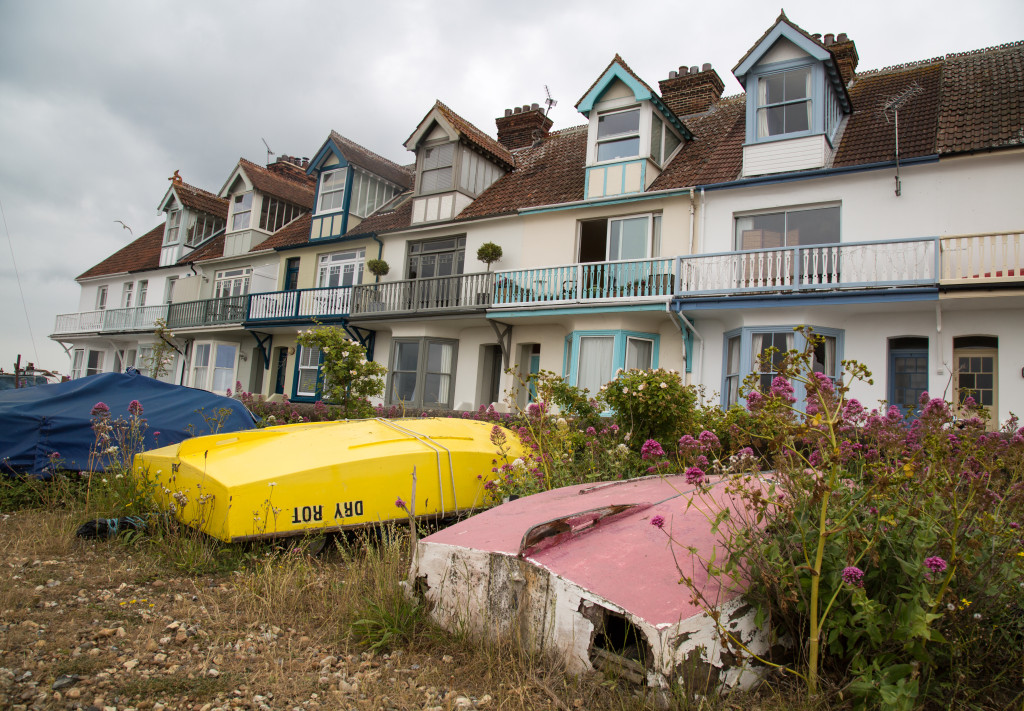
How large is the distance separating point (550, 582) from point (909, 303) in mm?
11243

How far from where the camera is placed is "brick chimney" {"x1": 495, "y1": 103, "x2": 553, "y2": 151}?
22.8 meters

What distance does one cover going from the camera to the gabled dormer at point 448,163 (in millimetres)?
19688

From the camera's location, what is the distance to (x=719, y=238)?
14500 millimetres

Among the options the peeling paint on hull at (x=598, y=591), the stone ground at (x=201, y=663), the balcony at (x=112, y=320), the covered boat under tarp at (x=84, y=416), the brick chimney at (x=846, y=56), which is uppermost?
the brick chimney at (x=846, y=56)

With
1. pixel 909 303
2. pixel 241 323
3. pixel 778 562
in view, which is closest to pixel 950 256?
pixel 909 303

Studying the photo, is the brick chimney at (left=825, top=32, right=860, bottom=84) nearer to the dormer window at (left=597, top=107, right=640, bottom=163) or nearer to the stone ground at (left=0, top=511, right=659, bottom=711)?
the dormer window at (left=597, top=107, right=640, bottom=163)

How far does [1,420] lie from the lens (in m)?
7.34

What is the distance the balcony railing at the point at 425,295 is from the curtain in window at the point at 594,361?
3.13m

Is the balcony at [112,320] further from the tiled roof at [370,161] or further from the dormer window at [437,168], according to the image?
the dormer window at [437,168]

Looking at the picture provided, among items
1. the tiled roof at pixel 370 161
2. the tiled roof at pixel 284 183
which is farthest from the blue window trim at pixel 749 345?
the tiled roof at pixel 284 183

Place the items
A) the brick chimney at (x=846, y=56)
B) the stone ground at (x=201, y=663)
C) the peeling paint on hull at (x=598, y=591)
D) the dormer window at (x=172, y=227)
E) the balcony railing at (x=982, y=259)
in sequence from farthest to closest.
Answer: the dormer window at (x=172, y=227), the brick chimney at (x=846, y=56), the balcony railing at (x=982, y=259), the stone ground at (x=201, y=663), the peeling paint on hull at (x=598, y=591)

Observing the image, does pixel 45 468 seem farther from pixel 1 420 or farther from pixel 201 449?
pixel 201 449

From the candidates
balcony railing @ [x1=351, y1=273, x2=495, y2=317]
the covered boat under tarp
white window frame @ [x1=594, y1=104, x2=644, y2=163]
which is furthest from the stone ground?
white window frame @ [x1=594, y1=104, x2=644, y2=163]

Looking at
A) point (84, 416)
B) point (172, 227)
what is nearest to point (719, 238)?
point (84, 416)
